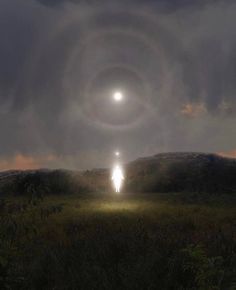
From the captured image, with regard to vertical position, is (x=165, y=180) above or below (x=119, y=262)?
above

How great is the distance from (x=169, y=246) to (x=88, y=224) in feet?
17.9

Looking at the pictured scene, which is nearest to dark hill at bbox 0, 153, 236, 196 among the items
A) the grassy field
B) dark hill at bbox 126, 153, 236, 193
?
dark hill at bbox 126, 153, 236, 193

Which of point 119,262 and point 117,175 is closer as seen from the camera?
point 119,262

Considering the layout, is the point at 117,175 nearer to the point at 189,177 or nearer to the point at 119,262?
the point at 189,177

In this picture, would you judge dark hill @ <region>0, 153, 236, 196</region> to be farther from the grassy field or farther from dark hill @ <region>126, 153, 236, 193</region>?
the grassy field

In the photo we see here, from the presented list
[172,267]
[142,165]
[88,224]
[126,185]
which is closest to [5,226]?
[88,224]

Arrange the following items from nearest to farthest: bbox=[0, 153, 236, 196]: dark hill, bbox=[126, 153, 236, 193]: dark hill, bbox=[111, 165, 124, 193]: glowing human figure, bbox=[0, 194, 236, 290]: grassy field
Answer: bbox=[0, 194, 236, 290]: grassy field < bbox=[0, 153, 236, 196]: dark hill < bbox=[126, 153, 236, 193]: dark hill < bbox=[111, 165, 124, 193]: glowing human figure

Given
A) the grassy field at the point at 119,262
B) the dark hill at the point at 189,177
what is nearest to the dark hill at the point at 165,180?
the dark hill at the point at 189,177

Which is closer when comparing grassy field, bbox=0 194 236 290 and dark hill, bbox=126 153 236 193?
grassy field, bbox=0 194 236 290

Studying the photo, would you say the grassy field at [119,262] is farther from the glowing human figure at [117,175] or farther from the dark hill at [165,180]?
the glowing human figure at [117,175]

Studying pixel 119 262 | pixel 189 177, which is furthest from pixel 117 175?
pixel 119 262

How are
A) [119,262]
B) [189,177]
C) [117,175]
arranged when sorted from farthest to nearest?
1. [117,175]
2. [189,177]
3. [119,262]

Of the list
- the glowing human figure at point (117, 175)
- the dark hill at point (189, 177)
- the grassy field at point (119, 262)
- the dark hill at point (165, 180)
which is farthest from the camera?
the glowing human figure at point (117, 175)

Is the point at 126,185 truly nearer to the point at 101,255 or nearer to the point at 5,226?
the point at 5,226
